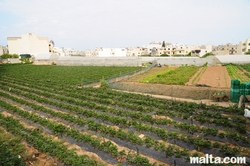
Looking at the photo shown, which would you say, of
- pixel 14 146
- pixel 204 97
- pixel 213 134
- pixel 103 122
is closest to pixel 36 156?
pixel 14 146

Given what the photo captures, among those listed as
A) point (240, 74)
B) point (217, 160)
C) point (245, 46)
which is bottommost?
point (217, 160)

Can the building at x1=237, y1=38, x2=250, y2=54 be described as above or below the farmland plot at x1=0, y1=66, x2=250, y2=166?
above

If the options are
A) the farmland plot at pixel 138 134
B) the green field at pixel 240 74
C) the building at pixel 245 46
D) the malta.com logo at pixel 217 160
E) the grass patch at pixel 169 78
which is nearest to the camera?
the malta.com logo at pixel 217 160

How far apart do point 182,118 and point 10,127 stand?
31.7 feet

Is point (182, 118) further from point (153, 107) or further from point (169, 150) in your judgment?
point (169, 150)

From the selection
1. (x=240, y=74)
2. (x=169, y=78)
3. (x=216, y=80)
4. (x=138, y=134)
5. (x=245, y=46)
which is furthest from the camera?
(x=245, y=46)

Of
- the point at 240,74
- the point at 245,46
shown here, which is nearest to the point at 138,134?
the point at 240,74

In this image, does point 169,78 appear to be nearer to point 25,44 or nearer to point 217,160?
point 217,160

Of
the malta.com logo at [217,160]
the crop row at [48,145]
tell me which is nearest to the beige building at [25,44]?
the crop row at [48,145]

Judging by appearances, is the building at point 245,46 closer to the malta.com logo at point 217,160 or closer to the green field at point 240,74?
the green field at point 240,74

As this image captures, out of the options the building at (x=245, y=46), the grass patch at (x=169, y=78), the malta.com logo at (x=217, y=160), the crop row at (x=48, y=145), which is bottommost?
the malta.com logo at (x=217, y=160)

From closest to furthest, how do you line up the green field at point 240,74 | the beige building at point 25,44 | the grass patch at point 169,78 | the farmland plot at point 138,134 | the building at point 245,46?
1. the farmland plot at point 138,134
2. the grass patch at point 169,78
3. the green field at point 240,74
4. the beige building at point 25,44
5. the building at point 245,46

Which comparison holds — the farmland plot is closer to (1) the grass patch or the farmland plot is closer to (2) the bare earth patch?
(1) the grass patch

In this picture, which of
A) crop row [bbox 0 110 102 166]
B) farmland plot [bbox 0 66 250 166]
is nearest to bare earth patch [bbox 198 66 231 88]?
farmland plot [bbox 0 66 250 166]
